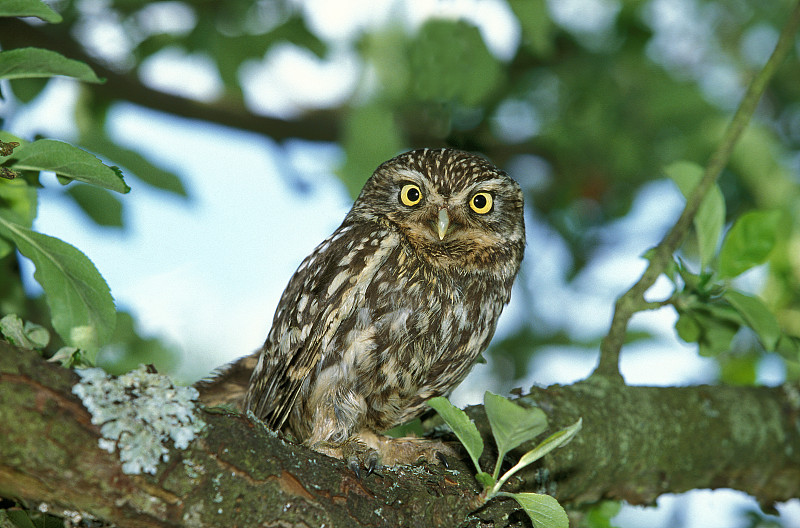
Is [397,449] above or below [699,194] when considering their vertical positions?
below

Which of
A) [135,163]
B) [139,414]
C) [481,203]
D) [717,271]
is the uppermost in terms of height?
[481,203]

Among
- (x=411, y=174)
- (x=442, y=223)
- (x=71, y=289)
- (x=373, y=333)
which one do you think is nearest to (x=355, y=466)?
(x=373, y=333)

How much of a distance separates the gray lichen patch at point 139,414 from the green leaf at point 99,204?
1.37m

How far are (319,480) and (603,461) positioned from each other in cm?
161

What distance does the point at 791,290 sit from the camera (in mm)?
4293

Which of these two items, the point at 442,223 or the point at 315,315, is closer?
the point at 315,315

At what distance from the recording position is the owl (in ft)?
8.68

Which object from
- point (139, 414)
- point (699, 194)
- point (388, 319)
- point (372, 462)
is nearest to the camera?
point (139, 414)

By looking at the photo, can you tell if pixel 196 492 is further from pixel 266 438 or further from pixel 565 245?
pixel 565 245

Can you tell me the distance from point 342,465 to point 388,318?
661mm

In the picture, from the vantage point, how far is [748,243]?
114 inches

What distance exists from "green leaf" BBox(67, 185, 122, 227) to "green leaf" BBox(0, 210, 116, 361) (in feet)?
3.22

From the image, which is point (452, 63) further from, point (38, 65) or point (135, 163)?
point (38, 65)

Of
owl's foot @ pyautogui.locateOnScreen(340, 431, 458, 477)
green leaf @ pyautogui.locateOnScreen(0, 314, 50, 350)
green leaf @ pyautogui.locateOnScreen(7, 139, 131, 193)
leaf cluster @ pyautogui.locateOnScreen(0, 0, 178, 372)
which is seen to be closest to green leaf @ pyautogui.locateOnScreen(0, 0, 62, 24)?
leaf cluster @ pyautogui.locateOnScreen(0, 0, 178, 372)
